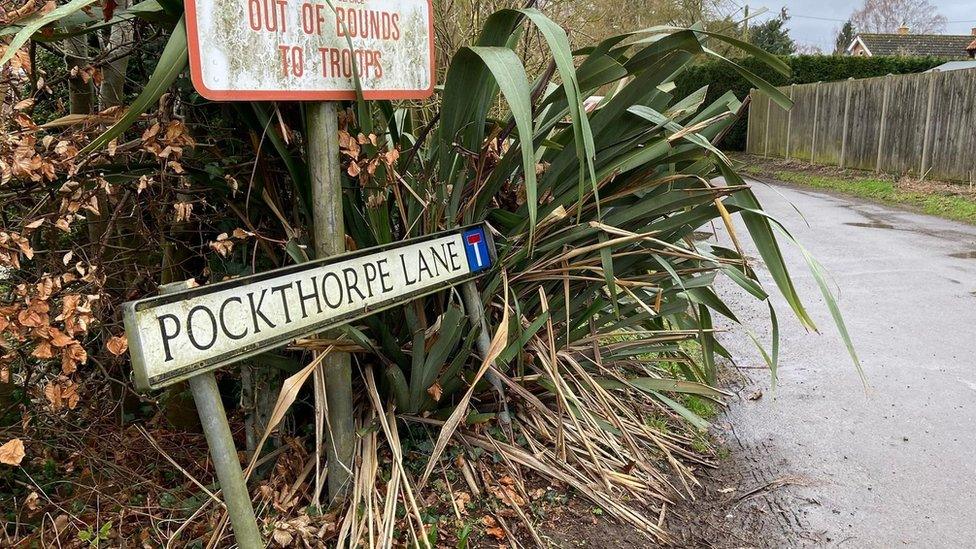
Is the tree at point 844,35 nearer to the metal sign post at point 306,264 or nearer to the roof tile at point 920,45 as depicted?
the roof tile at point 920,45

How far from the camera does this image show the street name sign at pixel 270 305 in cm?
153

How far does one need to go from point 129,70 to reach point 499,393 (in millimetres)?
1846

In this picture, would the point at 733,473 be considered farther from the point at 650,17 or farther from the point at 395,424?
the point at 650,17

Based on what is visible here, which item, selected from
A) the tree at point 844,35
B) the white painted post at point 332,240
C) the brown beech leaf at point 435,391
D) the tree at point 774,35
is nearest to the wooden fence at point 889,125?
the brown beech leaf at point 435,391

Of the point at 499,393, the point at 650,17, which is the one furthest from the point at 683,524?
the point at 650,17

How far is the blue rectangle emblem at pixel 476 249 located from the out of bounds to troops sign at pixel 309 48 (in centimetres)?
51

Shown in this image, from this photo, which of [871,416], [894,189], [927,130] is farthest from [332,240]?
[927,130]

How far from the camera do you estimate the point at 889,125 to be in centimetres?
1438

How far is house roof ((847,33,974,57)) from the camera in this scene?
122 ft

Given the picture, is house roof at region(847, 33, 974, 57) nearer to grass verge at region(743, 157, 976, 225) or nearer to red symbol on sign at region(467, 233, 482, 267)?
grass verge at region(743, 157, 976, 225)

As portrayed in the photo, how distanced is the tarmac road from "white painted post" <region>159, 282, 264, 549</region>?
75.0 inches

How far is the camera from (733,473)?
3.10m

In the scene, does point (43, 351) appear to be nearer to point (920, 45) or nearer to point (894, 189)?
point (894, 189)

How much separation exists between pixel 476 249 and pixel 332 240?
0.59m
